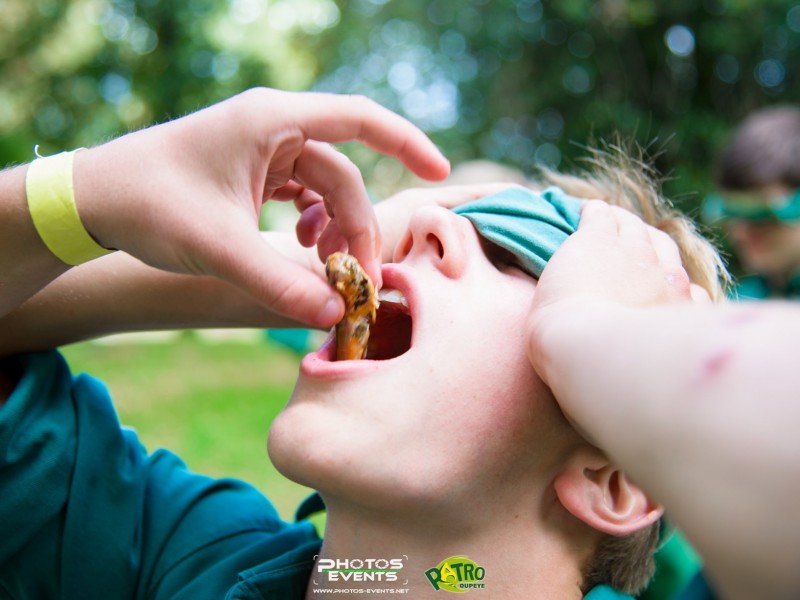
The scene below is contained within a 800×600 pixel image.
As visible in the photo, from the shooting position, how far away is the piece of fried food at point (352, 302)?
1.57 metres

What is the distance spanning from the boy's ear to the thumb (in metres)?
0.68

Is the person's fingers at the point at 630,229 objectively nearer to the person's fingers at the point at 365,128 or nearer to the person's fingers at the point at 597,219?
the person's fingers at the point at 597,219

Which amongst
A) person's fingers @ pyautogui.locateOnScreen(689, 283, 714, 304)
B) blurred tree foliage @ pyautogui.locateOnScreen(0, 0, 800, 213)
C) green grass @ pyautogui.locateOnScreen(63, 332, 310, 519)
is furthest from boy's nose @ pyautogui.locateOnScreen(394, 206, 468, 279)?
blurred tree foliage @ pyautogui.locateOnScreen(0, 0, 800, 213)

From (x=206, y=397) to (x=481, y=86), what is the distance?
231 inches

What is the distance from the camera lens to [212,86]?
13.4 m

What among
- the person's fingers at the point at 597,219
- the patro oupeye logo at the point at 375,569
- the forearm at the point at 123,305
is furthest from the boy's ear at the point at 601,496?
the forearm at the point at 123,305

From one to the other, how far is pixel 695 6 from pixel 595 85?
1454mm

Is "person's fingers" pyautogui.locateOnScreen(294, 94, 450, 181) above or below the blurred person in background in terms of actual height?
above

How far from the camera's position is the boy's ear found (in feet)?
5.34

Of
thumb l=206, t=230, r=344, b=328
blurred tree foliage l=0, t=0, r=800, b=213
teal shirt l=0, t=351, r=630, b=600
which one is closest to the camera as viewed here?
thumb l=206, t=230, r=344, b=328

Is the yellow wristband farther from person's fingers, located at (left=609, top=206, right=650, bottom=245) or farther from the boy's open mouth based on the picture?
person's fingers, located at (left=609, top=206, right=650, bottom=245)

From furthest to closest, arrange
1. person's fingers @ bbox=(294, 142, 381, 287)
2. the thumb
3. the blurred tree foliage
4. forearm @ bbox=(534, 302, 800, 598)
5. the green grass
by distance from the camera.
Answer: the blurred tree foliage → the green grass → person's fingers @ bbox=(294, 142, 381, 287) → the thumb → forearm @ bbox=(534, 302, 800, 598)

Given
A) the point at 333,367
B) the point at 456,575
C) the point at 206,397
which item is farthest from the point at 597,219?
the point at 206,397

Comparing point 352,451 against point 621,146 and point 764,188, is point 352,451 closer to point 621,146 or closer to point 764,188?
point 621,146
